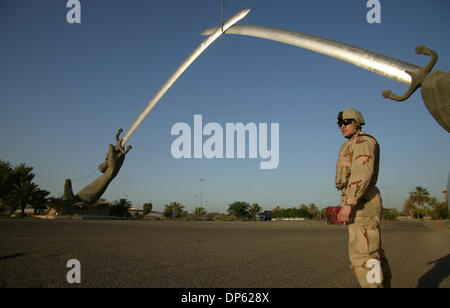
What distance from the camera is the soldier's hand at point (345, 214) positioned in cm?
251

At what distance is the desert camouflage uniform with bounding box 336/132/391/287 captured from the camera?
103 inches

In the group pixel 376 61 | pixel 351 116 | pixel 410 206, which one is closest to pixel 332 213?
pixel 351 116

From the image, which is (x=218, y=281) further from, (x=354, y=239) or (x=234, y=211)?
(x=234, y=211)

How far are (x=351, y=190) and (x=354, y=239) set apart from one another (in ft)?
1.61

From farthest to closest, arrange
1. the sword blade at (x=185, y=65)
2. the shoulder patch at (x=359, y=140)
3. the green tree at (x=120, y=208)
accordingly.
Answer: the green tree at (x=120, y=208) → the sword blade at (x=185, y=65) → the shoulder patch at (x=359, y=140)

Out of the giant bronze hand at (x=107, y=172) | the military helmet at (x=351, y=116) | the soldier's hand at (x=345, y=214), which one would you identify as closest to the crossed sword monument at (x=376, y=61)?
the military helmet at (x=351, y=116)

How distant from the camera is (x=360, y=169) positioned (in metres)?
2.68

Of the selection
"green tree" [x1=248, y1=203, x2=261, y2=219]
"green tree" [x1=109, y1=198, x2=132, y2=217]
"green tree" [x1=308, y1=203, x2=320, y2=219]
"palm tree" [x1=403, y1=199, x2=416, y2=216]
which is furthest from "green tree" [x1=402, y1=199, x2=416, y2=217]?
"green tree" [x1=109, y1=198, x2=132, y2=217]

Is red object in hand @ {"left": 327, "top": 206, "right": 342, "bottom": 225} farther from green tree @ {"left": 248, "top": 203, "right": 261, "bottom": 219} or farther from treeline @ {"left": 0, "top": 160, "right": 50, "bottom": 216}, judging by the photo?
green tree @ {"left": 248, "top": 203, "right": 261, "bottom": 219}

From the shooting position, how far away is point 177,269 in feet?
14.3

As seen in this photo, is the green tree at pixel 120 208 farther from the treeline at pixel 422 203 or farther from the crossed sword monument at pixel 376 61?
the treeline at pixel 422 203

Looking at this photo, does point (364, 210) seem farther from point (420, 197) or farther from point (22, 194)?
point (420, 197)

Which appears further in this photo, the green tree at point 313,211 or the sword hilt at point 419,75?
the green tree at point 313,211
